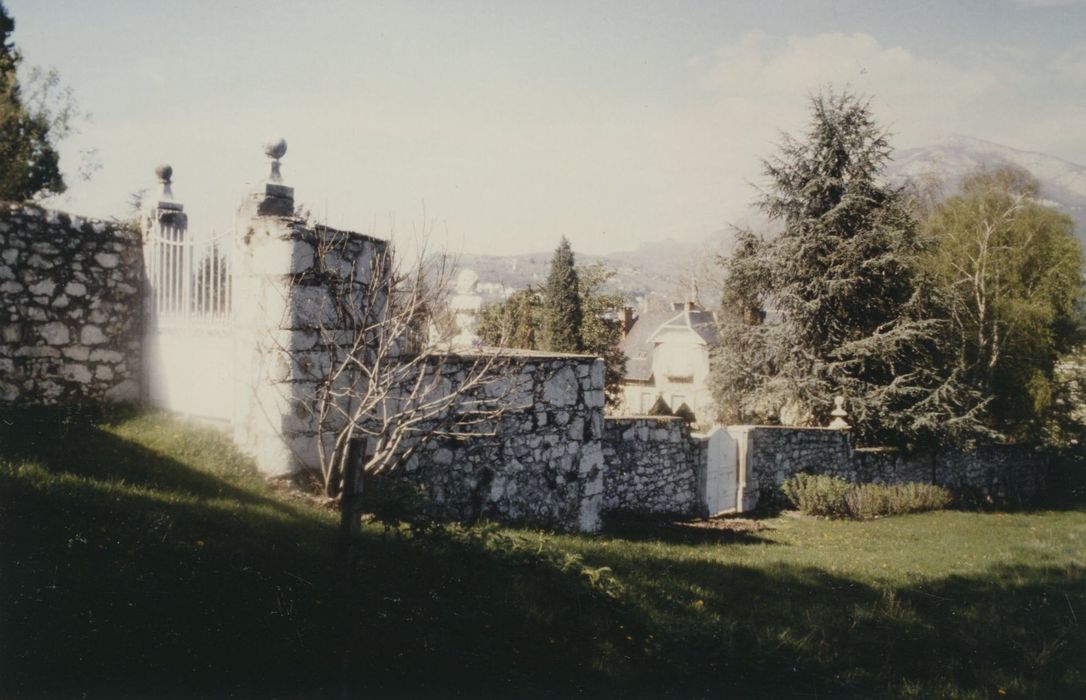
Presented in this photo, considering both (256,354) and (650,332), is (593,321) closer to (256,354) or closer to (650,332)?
(650,332)

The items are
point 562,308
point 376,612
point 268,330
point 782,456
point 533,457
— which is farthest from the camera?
point 562,308

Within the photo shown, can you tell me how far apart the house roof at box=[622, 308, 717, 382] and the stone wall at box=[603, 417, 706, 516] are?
23074 mm

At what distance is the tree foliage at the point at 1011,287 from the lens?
70.9 feet

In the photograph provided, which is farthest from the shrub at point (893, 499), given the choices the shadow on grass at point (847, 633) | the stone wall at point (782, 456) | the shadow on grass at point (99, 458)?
Result: the shadow on grass at point (99, 458)

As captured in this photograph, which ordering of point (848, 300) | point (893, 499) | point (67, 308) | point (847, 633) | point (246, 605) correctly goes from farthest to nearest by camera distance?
point (848, 300) → point (893, 499) → point (67, 308) → point (847, 633) → point (246, 605)

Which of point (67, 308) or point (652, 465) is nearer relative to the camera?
point (67, 308)

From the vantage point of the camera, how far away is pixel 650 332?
135 feet

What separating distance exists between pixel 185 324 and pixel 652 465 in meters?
8.15

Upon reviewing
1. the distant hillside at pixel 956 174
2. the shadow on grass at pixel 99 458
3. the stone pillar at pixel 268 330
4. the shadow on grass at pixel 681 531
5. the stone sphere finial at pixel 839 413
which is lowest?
the shadow on grass at pixel 681 531

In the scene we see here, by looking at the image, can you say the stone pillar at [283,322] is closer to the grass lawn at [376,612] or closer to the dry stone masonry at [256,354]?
the dry stone masonry at [256,354]

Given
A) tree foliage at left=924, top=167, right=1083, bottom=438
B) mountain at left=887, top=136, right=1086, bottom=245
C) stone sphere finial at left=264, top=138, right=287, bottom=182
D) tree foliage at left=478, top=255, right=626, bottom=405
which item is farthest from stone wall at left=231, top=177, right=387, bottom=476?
tree foliage at left=924, top=167, right=1083, bottom=438

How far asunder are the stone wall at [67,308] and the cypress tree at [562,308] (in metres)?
21.7

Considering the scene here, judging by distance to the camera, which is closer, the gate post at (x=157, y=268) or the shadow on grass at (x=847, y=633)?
the shadow on grass at (x=847, y=633)

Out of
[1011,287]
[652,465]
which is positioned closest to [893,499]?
[652,465]
